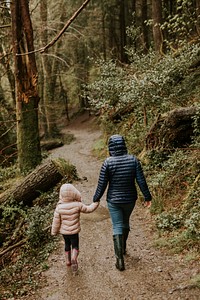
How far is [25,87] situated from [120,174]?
6153 mm

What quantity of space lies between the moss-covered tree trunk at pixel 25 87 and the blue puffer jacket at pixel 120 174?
548cm

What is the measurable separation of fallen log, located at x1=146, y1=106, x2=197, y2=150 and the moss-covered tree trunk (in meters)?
4.01

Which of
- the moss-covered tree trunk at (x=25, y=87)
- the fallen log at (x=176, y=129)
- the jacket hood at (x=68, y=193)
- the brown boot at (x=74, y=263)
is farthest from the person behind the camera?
the moss-covered tree trunk at (x=25, y=87)

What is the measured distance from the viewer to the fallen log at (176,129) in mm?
8492

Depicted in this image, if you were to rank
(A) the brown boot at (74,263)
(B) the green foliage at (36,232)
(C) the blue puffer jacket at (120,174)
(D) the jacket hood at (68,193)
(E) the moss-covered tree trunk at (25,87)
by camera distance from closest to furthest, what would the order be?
(C) the blue puffer jacket at (120,174) < (D) the jacket hood at (68,193) < (A) the brown boot at (74,263) < (B) the green foliage at (36,232) < (E) the moss-covered tree trunk at (25,87)

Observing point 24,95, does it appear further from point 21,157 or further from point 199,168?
point 199,168

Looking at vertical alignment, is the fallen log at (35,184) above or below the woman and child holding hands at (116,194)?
below

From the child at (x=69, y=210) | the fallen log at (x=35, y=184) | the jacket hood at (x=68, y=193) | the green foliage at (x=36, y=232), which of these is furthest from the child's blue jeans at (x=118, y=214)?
the fallen log at (x=35, y=184)

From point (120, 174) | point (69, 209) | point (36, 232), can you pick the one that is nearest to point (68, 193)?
point (69, 209)

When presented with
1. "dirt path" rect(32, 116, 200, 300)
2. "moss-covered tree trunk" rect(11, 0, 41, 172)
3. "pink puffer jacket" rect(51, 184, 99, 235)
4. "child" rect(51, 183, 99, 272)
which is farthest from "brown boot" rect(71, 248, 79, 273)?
"moss-covered tree trunk" rect(11, 0, 41, 172)

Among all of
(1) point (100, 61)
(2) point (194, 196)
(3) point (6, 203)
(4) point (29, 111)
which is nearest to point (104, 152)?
(1) point (100, 61)

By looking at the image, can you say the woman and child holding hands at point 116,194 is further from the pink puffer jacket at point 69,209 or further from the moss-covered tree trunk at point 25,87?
the moss-covered tree trunk at point 25,87

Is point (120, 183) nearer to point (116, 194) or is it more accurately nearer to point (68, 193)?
point (116, 194)

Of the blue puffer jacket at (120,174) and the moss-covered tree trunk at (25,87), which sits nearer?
the blue puffer jacket at (120,174)
